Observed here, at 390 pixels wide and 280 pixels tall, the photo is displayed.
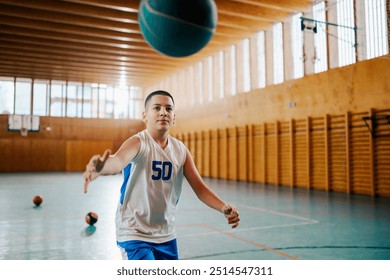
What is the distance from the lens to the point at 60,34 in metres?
14.8

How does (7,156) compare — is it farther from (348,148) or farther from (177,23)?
(177,23)

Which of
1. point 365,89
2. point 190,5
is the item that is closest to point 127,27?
point 365,89

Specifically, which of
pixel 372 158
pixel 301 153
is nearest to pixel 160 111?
pixel 372 158

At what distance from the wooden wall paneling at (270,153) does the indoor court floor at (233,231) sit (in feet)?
15.4

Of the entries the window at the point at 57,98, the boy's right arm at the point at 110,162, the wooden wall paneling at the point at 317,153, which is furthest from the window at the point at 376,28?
the window at the point at 57,98

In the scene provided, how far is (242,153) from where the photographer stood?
50.2ft

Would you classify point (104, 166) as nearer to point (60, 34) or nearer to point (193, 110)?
point (60, 34)

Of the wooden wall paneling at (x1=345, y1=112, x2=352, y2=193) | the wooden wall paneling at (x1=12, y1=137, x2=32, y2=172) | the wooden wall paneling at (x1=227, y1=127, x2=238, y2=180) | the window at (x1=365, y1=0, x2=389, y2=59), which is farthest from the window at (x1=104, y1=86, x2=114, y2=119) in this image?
the window at (x1=365, y1=0, x2=389, y2=59)

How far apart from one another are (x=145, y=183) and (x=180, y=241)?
276 centimetres

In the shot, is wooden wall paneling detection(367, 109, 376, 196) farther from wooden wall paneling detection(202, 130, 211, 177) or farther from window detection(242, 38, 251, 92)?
wooden wall paneling detection(202, 130, 211, 177)

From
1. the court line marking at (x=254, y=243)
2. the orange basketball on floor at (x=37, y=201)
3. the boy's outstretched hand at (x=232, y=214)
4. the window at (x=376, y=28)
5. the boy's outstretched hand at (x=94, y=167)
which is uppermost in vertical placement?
the window at (x=376, y=28)

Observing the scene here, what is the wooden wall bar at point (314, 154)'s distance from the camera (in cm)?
969

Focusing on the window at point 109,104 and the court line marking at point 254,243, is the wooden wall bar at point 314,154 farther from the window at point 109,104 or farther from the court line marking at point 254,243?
the window at point 109,104

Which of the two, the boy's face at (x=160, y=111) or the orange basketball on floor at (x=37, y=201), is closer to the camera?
the boy's face at (x=160, y=111)
